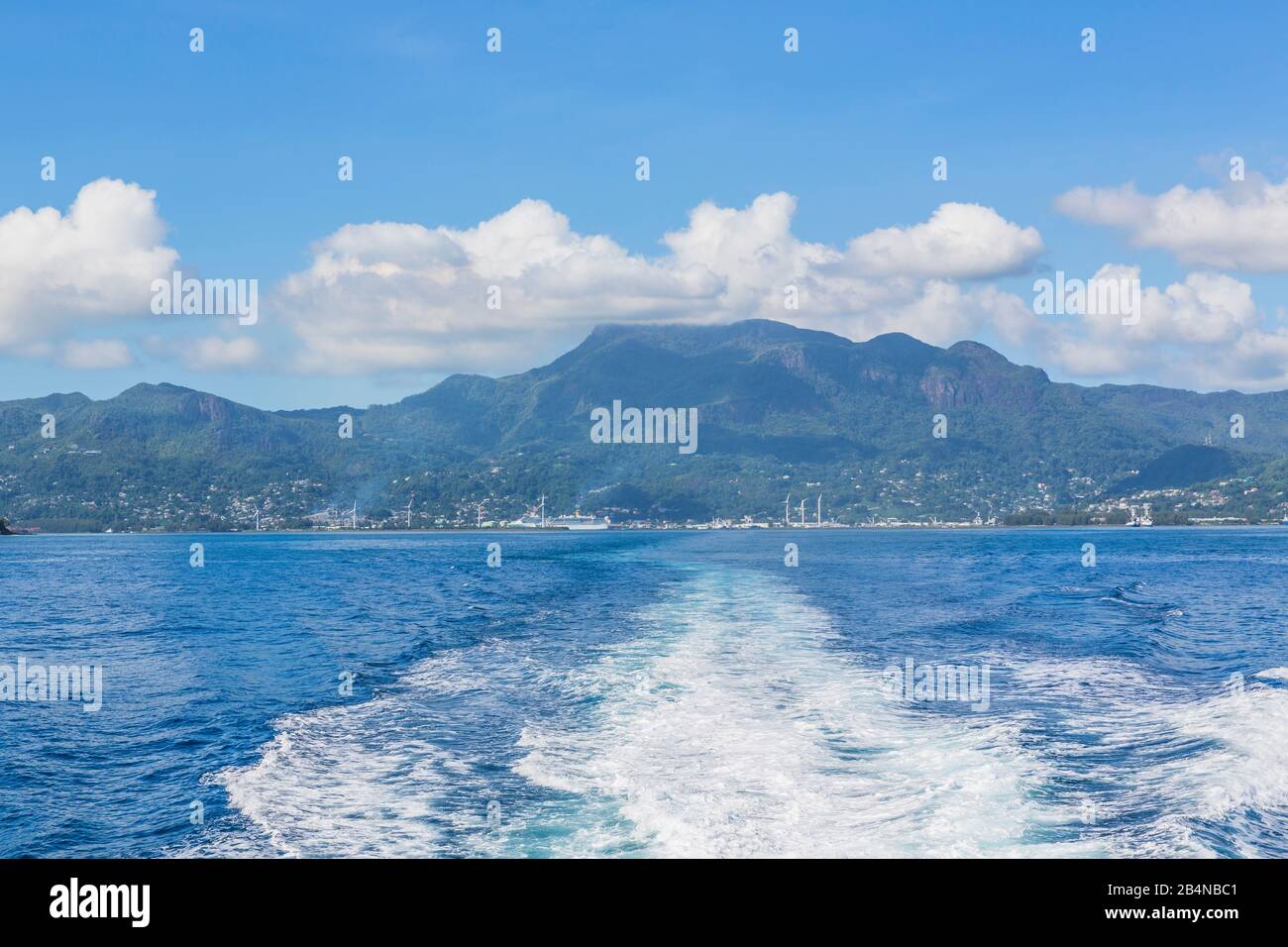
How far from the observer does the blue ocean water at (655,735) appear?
13203 millimetres

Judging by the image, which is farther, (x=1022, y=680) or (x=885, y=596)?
(x=885, y=596)

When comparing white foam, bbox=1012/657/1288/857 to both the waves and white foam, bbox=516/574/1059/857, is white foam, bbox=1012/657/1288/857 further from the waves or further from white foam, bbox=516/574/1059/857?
white foam, bbox=516/574/1059/857

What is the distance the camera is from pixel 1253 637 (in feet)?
110

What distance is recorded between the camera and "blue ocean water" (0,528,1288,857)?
43.3 ft

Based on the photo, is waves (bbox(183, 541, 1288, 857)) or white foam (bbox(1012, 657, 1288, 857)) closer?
waves (bbox(183, 541, 1288, 857))

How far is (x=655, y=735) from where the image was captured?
19.0 metres

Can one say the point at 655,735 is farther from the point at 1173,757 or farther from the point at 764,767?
the point at 1173,757

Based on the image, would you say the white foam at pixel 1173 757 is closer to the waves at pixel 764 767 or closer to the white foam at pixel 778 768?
the waves at pixel 764 767

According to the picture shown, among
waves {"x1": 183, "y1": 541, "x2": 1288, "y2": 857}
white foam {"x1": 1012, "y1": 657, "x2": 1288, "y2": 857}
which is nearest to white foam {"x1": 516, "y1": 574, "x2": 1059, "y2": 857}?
waves {"x1": 183, "y1": 541, "x2": 1288, "y2": 857}

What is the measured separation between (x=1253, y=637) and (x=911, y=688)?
17.7m
